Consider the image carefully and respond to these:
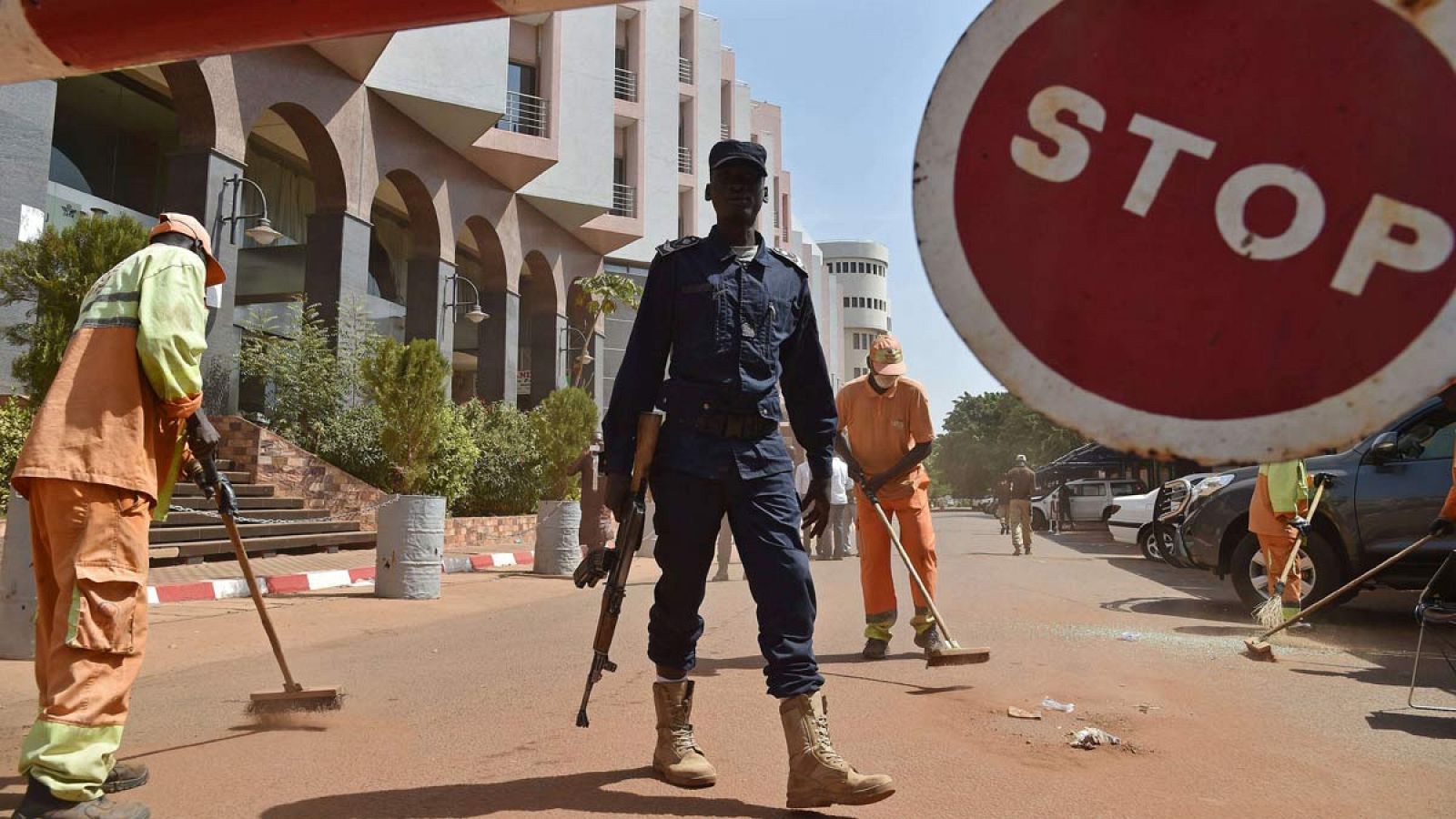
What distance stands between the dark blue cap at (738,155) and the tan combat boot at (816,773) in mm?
1739

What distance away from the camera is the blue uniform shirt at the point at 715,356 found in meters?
3.10

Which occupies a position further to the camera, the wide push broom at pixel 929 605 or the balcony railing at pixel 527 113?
the balcony railing at pixel 527 113

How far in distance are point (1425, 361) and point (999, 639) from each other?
5.98 m

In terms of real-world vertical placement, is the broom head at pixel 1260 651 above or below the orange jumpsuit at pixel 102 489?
below

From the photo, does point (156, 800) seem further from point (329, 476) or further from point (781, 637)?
point (329, 476)

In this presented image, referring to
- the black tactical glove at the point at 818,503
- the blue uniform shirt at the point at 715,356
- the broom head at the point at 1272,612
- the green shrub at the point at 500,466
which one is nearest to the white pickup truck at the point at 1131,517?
the broom head at the point at 1272,612

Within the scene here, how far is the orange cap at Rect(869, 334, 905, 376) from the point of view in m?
5.96

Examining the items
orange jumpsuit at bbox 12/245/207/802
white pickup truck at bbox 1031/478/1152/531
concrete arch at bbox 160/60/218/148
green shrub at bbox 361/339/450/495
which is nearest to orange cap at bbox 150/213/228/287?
orange jumpsuit at bbox 12/245/207/802

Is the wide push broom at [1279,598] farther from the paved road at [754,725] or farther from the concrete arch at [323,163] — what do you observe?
the concrete arch at [323,163]

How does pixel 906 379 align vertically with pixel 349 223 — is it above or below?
below

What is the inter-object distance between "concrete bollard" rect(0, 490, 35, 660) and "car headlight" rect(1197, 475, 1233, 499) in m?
9.08

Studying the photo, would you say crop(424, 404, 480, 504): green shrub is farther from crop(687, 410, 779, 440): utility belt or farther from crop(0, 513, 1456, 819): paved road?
crop(687, 410, 779, 440): utility belt

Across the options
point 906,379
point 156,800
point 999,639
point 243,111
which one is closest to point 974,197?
point 156,800

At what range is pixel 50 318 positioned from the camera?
1059 centimetres
